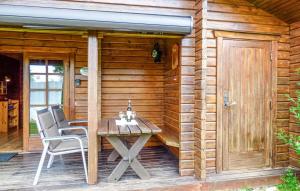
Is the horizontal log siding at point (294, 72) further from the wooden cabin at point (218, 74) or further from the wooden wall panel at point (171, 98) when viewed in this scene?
the wooden wall panel at point (171, 98)

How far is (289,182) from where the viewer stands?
9.14 feet

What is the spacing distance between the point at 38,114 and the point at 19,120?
4800mm

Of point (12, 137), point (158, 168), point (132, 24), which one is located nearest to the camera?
point (132, 24)

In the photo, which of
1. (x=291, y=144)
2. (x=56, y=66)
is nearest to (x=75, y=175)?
(x=56, y=66)

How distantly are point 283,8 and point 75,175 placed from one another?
343cm

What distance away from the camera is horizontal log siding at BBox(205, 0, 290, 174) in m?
2.77

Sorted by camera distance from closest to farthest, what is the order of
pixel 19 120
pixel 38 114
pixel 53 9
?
pixel 53 9
pixel 38 114
pixel 19 120

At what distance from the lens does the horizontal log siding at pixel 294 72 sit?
9.68 feet

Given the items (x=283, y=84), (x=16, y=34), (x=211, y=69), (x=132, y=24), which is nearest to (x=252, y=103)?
(x=283, y=84)

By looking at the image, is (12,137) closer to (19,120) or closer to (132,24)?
(19,120)

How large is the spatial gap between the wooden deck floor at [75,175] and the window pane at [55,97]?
974mm

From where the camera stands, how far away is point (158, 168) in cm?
301

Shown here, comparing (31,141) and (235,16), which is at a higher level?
(235,16)

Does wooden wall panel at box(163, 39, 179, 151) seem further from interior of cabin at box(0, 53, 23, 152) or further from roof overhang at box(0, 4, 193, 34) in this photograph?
interior of cabin at box(0, 53, 23, 152)
